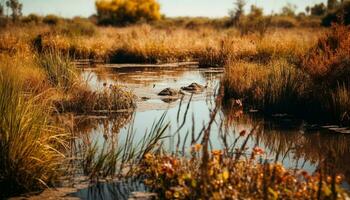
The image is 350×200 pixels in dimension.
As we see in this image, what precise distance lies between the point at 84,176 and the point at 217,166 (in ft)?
5.67

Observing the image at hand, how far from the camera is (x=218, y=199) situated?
3754mm

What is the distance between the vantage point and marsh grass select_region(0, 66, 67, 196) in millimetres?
4883

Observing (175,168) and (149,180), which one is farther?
(149,180)

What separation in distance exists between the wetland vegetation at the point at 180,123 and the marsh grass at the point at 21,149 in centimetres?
1

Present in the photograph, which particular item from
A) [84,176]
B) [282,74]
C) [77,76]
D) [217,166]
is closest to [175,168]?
[217,166]

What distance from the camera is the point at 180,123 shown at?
27.4ft

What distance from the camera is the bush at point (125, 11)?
169ft

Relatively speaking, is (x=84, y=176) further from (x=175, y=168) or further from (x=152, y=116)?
(x=152, y=116)

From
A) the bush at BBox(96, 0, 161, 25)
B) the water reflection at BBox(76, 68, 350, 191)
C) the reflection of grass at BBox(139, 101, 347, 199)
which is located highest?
the bush at BBox(96, 0, 161, 25)

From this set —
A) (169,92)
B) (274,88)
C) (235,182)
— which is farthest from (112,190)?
(169,92)

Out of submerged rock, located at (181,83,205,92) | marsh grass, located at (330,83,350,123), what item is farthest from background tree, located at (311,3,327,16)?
marsh grass, located at (330,83,350,123)

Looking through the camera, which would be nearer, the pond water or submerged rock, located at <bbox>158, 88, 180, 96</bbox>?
the pond water

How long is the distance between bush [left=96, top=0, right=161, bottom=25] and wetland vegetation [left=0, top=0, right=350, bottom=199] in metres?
32.1

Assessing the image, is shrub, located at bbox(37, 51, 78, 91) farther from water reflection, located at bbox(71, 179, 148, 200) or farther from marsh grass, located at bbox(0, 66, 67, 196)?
water reflection, located at bbox(71, 179, 148, 200)
